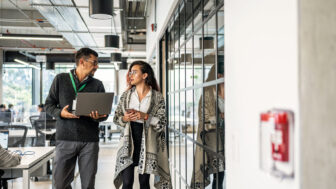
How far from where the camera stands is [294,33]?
33.5 inches

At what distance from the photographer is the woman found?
106 inches

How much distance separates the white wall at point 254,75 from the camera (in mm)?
877

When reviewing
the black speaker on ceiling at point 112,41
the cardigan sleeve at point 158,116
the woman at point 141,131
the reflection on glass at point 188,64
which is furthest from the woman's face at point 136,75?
the black speaker on ceiling at point 112,41

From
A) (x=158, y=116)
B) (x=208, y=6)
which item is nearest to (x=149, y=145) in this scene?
(x=158, y=116)

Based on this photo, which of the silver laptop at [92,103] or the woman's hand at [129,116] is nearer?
the silver laptop at [92,103]

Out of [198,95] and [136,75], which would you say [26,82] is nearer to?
[136,75]

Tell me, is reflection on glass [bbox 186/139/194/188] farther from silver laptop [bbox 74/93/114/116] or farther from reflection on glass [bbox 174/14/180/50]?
reflection on glass [bbox 174/14/180/50]

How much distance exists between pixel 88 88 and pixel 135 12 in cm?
685

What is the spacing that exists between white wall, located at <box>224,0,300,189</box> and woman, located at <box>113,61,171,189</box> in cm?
128

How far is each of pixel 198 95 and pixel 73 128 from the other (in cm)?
109

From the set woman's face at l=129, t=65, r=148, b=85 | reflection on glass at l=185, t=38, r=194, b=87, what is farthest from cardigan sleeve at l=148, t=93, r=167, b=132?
reflection on glass at l=185, t=38, r=194, b=87

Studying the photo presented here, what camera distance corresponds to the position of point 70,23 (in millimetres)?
7617

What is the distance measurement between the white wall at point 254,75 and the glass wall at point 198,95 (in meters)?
0.42

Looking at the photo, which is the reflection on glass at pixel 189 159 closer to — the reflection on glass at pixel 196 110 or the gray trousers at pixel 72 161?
the reflection on glass at pixel 196 110
